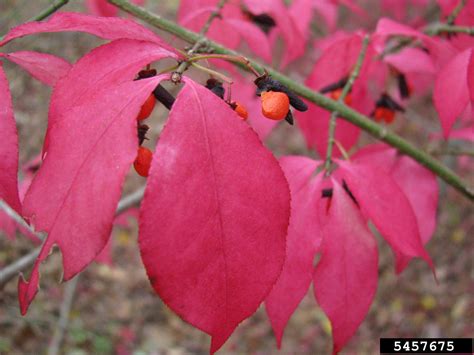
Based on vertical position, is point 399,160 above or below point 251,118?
below

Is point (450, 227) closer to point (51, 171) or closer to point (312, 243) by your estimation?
point (312, 243)

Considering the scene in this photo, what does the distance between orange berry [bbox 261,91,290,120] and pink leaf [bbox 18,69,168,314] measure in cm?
16

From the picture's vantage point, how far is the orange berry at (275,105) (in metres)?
0.70

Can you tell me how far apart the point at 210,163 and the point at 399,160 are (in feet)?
3.05

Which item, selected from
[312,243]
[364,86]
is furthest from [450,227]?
[312,243]

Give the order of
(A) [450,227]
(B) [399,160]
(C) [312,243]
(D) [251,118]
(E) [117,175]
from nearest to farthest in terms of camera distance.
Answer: (E) [117,175]
(C) [312,243]
(B) [399,160]
(D) [251,118]
(A) [450,227]

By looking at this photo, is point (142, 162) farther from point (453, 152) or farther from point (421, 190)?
point (453, 152)

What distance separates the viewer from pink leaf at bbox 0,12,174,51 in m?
0.70

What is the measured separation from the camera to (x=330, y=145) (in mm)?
1062

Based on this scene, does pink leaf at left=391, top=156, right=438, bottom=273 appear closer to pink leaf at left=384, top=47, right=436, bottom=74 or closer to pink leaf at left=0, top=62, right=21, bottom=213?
pink leaf at left=384, top=47, right=436, bottom=74

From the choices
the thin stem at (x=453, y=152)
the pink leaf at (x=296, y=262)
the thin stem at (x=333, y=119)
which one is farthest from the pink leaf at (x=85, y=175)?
the thin stem at (x=453, y=152)

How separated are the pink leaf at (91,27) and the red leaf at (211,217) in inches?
6.0

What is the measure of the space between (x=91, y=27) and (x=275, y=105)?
0.28 m

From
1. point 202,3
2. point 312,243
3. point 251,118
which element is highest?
point 202,3
